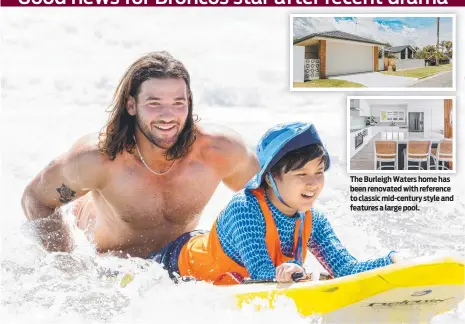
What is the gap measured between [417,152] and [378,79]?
1.47ft

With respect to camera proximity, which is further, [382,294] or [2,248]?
[2,248]

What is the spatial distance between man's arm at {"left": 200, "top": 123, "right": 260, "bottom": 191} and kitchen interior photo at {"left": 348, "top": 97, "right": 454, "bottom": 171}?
570 millimetres

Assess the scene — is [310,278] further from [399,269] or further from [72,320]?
[72,320]

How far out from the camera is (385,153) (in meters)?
4.42

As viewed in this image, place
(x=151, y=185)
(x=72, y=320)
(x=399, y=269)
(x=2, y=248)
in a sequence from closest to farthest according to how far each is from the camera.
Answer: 1. (x=399, y=269)
2. (x=72, y=320)
3. (x=151, y=185)
4. (x=2, y=248)

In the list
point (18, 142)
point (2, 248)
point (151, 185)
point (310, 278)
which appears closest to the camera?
point (310, 278)

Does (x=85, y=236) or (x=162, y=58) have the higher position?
(x=162, y=58)

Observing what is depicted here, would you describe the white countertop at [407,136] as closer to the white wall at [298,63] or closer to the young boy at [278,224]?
the white wall at [298,63]

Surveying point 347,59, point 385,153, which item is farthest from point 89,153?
point 385,153

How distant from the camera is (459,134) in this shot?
4.42 m

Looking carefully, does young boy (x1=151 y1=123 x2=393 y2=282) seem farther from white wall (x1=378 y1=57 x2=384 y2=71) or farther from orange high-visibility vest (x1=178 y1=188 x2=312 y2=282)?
white wall (x1=378 y1=57 x2=384 y2=71)

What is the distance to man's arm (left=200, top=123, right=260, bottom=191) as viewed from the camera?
4180mm

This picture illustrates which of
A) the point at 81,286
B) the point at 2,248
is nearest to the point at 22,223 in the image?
the point at 2,248

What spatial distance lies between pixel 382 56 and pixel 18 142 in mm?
2195
